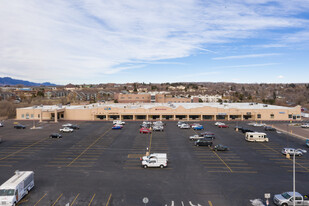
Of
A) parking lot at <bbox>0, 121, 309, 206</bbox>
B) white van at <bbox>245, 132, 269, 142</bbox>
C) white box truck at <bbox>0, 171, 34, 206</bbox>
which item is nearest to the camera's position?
white box truck at <bbox>0, 171, 34, 206</bbox>

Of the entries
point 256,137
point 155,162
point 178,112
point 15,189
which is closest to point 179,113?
point 178,112

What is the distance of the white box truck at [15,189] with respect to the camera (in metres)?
19.7

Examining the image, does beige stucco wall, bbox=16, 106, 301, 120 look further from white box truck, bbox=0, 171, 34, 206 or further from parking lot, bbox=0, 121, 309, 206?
white box truck, bbox=0, 171, 34, 206

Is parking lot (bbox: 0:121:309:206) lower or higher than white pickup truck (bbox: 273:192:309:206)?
lower

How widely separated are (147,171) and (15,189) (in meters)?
14.6

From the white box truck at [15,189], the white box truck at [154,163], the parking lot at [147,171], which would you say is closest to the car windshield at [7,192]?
the white box truck at [15,189]

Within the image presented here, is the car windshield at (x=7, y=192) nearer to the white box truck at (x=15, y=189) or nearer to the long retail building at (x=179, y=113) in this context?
the white box truck at (x=15, y=189)

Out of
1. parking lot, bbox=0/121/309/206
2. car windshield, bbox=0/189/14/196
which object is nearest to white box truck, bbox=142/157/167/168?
parking lot, bbox=0/121/309/206

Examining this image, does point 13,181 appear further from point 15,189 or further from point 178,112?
point 178,112

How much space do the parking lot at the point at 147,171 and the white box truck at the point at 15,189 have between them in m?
0.80

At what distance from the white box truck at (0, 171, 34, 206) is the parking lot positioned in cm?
80

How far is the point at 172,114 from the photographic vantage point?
247ft

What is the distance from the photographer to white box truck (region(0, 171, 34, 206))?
19.7m

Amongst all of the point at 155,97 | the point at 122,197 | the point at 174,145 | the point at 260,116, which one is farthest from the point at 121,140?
the point at 155,97
